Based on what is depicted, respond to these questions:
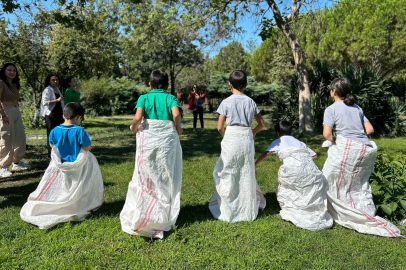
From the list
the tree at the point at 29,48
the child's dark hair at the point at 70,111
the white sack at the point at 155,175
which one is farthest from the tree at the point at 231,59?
the white sack at the point at 155,175

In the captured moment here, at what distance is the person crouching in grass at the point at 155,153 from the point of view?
349 cm

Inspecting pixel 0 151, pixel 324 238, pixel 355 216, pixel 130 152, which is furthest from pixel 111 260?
pixel 130 152

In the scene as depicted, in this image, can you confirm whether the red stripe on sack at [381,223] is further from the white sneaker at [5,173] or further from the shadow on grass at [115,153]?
the white sneaker at [5,173]

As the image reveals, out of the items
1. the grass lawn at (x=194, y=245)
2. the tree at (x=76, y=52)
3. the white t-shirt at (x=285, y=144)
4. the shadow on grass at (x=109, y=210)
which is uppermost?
the tree at (x=76, y=52)

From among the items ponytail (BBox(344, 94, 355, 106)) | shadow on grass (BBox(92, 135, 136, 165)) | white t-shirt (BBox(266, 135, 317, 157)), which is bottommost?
shadow on grass (BBox(92, 135, 136, 165))

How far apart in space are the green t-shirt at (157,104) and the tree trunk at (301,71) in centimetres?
844

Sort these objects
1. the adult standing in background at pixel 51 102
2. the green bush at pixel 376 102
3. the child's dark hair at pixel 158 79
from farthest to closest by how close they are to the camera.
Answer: the green bush at pixel 376 102
the adult standing in background at pixel 51 102
the child's dark hair at pixel 158 79

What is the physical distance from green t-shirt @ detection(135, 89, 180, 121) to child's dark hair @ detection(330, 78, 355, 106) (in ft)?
6.65

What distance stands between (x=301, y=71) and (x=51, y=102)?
8.18m

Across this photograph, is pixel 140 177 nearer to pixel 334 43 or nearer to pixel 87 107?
pixel 87 107

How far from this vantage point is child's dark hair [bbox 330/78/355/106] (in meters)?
3.80

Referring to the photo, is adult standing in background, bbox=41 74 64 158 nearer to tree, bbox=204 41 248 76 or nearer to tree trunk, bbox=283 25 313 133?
tree trunk, bbox=283 25 313 133

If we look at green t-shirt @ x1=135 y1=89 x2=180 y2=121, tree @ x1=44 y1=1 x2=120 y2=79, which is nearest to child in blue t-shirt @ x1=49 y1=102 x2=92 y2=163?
green t-shirt @ x1=135 y1=89 x2=180 y2=121

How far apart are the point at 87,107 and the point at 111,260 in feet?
64.9
